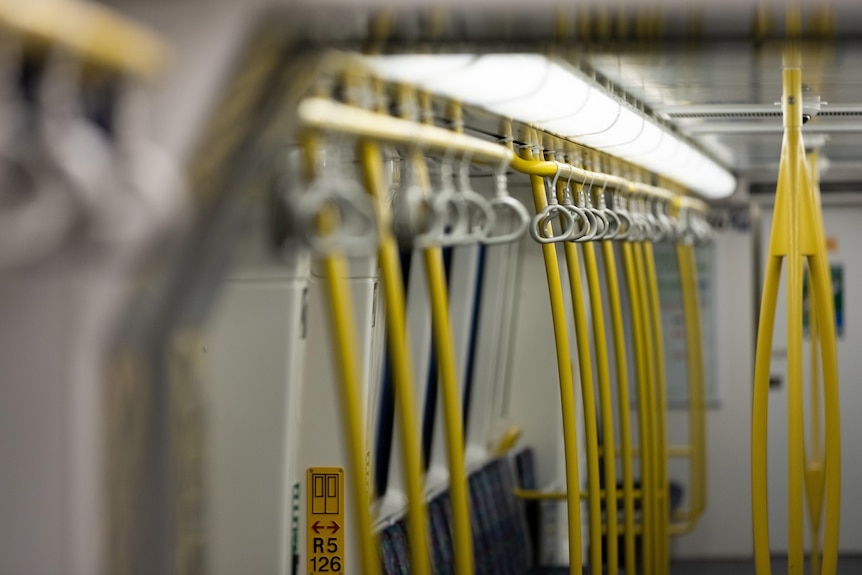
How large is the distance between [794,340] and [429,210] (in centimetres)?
115

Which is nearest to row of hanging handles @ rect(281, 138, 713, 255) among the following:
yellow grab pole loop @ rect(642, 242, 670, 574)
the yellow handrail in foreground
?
the yellow handrail in foreground

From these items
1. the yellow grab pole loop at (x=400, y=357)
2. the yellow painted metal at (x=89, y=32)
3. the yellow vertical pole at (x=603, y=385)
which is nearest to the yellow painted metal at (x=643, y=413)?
the yellow vertical pole at (x=603, y=385)

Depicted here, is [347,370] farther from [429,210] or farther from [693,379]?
[693,379]

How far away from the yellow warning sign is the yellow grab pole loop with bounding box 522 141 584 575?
587mm

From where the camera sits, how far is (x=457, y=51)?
1426 mm

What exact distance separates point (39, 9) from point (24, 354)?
0.49 meters

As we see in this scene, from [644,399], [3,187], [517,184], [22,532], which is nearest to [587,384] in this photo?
[517,184]

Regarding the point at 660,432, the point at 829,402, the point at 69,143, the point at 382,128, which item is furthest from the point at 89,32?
the point at 660,432

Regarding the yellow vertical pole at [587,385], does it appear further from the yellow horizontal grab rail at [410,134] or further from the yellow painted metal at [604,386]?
the yellow horizontal grab rail at [410,134]

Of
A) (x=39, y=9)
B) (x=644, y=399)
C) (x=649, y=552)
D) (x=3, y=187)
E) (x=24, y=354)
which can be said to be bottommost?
(x=649, y=552)

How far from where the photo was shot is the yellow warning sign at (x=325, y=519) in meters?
2.57

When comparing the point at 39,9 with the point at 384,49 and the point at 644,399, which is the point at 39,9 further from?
the point at 644,399

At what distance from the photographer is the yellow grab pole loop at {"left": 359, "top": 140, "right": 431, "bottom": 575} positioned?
5.65 feet

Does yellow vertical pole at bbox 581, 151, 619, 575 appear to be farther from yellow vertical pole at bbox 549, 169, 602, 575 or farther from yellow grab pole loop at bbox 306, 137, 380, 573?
yellow grab pole loop at bbox 306, 137, 380, 573
